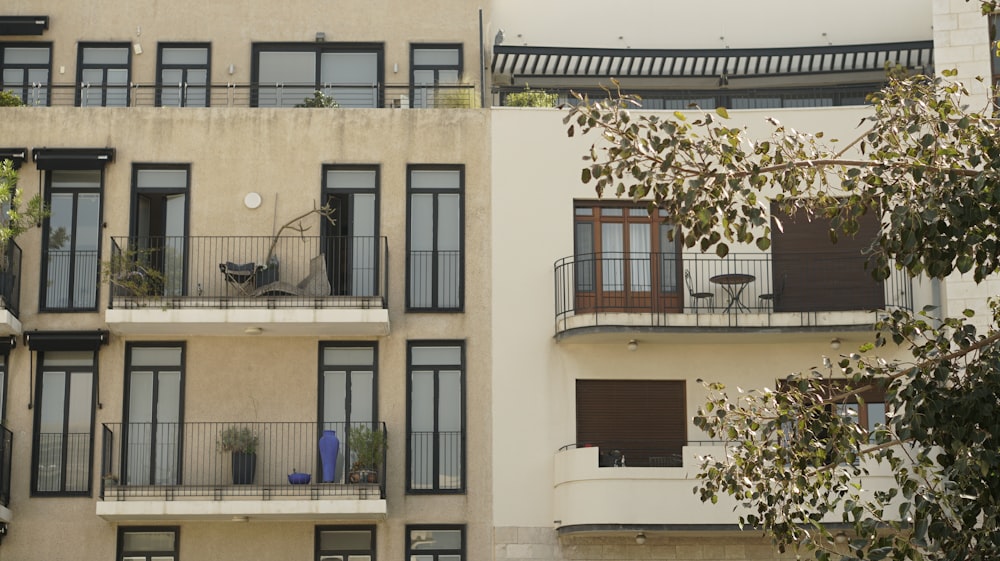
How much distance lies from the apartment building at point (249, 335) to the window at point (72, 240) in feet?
0.12

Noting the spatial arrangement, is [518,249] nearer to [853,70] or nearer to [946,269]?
[853,70]

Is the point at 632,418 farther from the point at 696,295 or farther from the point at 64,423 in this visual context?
the point at 64,423

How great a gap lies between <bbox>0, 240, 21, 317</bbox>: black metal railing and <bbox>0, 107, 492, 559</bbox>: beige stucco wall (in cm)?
16

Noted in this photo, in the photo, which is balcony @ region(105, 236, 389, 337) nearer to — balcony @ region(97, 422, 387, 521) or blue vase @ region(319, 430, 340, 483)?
balcony @ region(97, 422, 387, 521)

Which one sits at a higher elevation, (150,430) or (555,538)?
(150,430)

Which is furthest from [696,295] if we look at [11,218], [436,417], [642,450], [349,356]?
[11,218]

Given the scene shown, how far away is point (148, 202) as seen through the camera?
27438 millimetres

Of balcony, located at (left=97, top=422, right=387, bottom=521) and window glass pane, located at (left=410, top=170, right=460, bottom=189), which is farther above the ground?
window glass pane, located at (left=410, top=170, right=460, bottom=189)

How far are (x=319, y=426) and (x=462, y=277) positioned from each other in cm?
335

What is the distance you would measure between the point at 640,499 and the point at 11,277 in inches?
418

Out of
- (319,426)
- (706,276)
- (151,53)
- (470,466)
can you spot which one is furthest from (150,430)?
(706,276)

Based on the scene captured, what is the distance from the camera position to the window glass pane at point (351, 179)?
27.4 meters

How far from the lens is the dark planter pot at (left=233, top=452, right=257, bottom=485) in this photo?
25.6 metres

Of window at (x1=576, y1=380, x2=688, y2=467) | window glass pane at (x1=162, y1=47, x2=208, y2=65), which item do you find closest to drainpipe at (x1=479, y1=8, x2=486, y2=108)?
window glass pane at (x1=162, y1=47, x2=208, y2=65)
